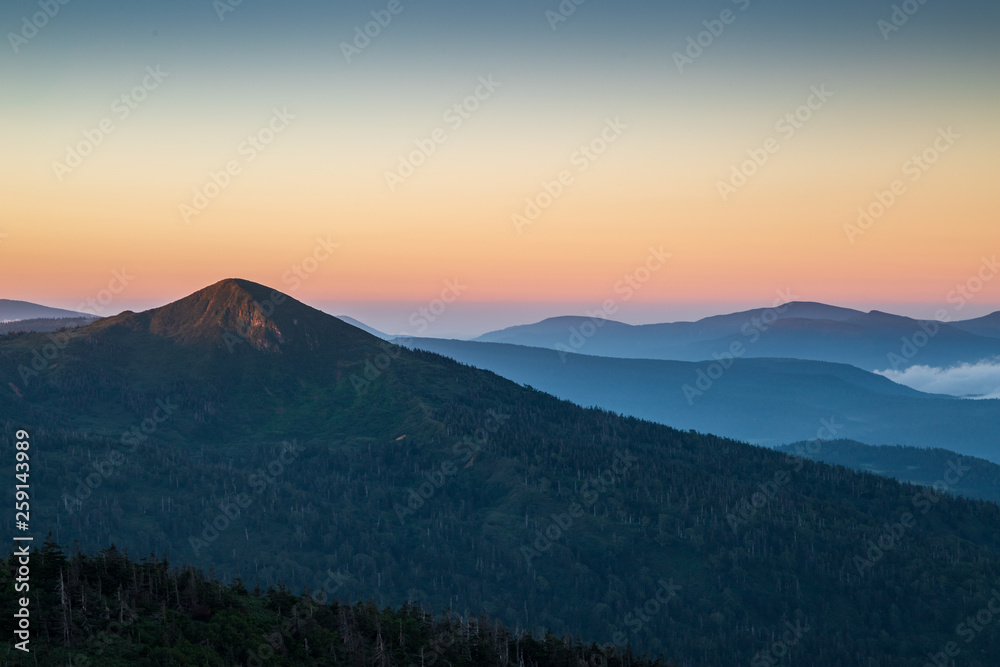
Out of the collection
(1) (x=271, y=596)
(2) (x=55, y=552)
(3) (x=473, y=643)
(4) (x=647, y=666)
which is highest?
(2) (x=55, y=552)

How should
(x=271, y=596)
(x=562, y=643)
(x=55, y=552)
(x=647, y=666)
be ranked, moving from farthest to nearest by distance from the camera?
1. (x=647, y=666)
2. (x=562, y=643)
3. (x=271, y=596)
4. (x=55, y=552)

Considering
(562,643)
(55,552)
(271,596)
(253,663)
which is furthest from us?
(562,643)

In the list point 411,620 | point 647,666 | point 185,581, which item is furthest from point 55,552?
point 647,666

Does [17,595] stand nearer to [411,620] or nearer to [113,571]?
[113,571]

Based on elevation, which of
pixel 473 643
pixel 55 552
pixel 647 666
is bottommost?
pixel 647 666

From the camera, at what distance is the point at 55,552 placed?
104m

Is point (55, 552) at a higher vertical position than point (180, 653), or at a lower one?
higher

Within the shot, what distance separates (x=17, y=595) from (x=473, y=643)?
65231 millimetres

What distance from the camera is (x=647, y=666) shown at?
174m

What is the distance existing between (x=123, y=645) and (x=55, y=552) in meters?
21.0

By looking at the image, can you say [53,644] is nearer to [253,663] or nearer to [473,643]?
[253,663]

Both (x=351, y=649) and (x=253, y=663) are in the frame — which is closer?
(x=253, y=663)

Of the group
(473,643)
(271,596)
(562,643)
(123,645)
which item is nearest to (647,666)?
(562,643)

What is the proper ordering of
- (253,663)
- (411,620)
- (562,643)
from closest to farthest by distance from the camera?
(253,663) → (411,620) → (562,643)
